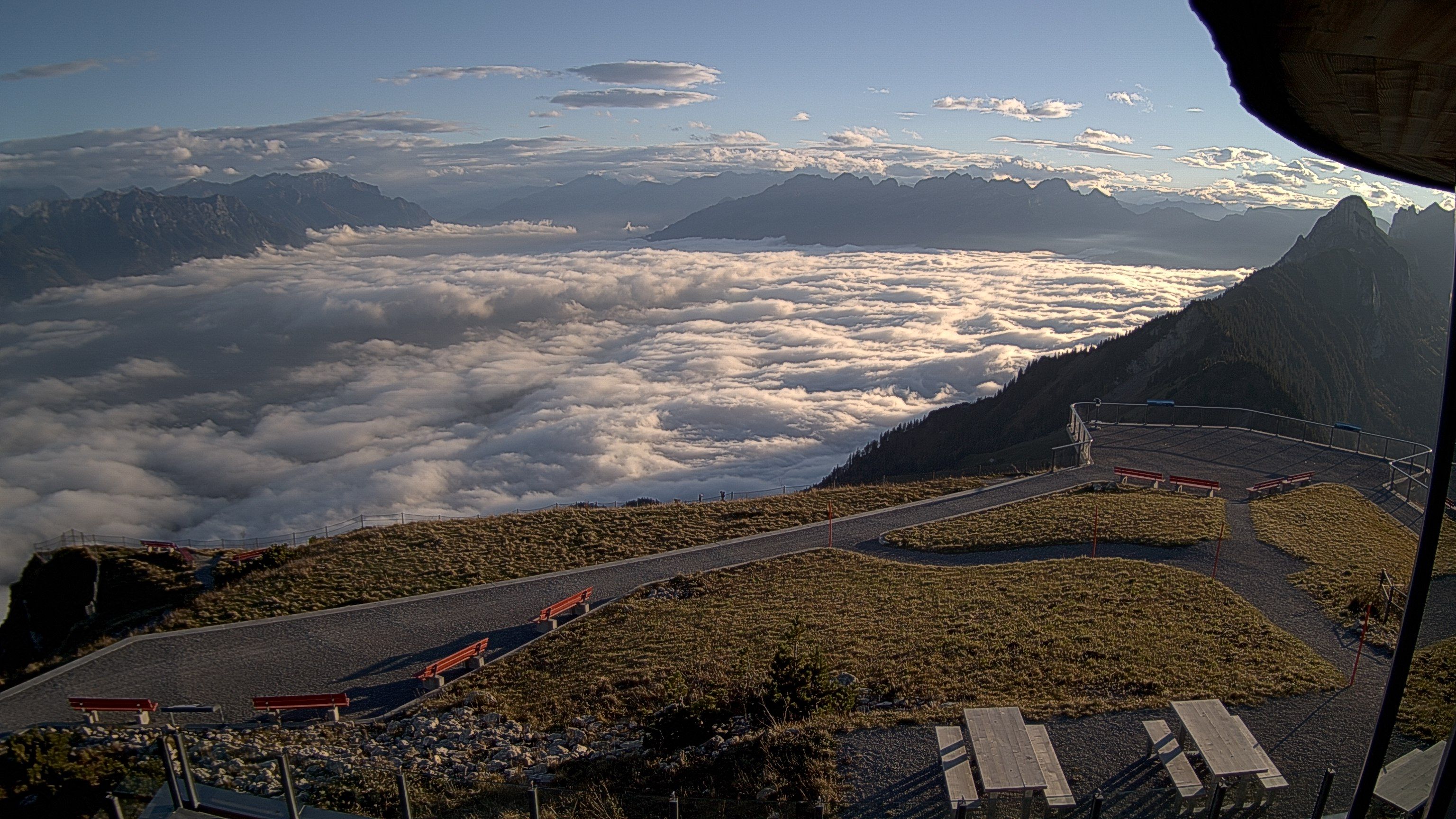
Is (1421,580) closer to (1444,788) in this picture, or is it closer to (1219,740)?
(1444,788)

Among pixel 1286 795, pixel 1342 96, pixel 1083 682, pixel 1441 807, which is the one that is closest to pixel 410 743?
pixel 1083 682

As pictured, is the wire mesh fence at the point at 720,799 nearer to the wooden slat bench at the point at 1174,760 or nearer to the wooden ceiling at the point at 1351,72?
the wooden slat bench at the point at 1174,760

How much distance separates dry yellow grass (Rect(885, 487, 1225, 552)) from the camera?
2138 centimetres

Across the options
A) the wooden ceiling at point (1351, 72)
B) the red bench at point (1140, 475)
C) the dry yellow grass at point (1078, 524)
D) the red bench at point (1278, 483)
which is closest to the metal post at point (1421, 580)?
the wooden ceiling at point (1351, 72)

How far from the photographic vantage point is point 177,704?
1627 centimetres

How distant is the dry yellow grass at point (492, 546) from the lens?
22.3 meters

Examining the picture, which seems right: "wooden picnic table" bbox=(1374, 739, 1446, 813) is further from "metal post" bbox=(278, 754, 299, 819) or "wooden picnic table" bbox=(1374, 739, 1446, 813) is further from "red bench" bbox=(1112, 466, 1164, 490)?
"red bench" bbox=(1112, 466, 1164, 490)

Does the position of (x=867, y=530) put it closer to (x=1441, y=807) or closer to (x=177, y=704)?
(x=177, y=704)

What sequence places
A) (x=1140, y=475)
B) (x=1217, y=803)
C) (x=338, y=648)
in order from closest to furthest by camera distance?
(x=1217, y=803)
(x=338, y=648)
(x=1140, y=475)

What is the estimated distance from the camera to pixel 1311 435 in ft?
114

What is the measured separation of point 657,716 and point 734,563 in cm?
1214

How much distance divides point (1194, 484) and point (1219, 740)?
Result: 21.7 meters

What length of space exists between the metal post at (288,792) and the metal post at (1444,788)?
6895 millimetres

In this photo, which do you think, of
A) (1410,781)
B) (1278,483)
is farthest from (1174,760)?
(1278,483)
